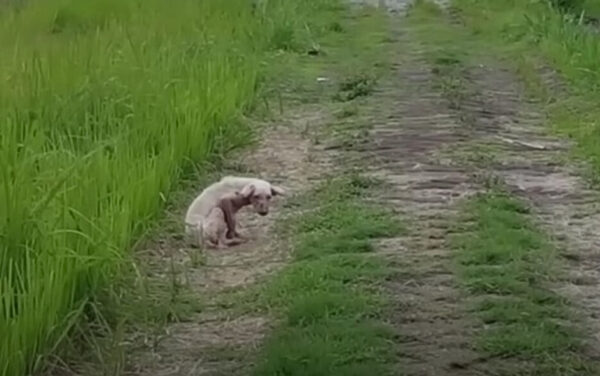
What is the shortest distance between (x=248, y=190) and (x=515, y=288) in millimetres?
1441

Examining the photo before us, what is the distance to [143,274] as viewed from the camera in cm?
506

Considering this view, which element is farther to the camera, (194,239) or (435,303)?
(194,239)

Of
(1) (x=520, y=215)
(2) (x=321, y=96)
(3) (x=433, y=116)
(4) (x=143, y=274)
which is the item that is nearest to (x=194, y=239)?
(4) (x=143, y=274)

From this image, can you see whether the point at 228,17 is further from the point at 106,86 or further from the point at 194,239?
the point at 194,239

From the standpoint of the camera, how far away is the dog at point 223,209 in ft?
18.3

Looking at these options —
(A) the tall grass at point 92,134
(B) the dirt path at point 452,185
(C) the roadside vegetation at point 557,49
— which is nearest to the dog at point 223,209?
(A) the tall grass at point 92,134

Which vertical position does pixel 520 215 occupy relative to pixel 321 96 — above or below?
above

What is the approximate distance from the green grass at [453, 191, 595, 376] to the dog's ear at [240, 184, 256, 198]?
35.8 inches

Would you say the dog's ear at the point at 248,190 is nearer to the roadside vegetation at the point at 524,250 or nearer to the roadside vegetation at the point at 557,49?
the roadside vegetation at the point at 524,250

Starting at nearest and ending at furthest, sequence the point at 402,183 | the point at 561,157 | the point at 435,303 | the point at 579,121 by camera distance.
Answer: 1. the point at 435,303
2. the point at 402,183
3. the point at 561,157
4. the point at 579,121

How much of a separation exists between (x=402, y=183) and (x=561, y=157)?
1.19m

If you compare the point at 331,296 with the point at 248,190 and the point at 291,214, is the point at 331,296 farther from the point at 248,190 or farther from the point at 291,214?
the point at 291,214

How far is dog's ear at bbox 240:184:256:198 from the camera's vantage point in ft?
19.0

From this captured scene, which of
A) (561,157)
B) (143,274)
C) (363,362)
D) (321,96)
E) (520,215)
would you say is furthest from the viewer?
(321,96)
